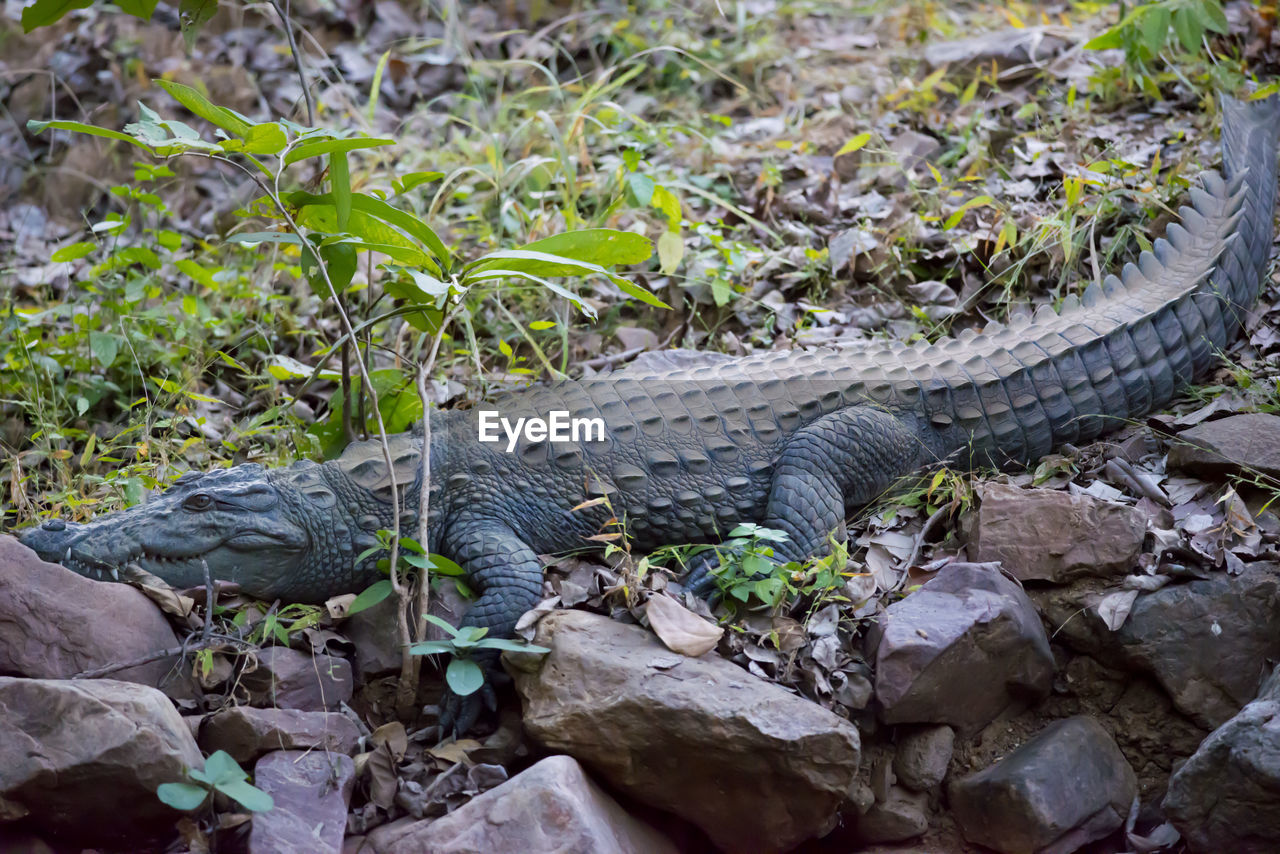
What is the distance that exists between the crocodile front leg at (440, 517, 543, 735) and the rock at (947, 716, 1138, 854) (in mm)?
1394

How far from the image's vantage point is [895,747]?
2984 mm

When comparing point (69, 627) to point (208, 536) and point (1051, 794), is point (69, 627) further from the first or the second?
point (1051, 794)

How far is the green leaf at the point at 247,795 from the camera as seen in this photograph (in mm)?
2396

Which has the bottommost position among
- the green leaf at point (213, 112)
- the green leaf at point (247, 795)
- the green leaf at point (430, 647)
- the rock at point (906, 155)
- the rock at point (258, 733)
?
the rock at point (258, 733)

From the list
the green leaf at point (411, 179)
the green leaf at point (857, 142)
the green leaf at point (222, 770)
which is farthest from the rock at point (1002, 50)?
the green leaf at point (222, 770)

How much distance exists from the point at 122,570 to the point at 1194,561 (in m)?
3.24

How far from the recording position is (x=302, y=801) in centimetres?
261

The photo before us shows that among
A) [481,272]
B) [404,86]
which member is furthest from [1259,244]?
[404,86]


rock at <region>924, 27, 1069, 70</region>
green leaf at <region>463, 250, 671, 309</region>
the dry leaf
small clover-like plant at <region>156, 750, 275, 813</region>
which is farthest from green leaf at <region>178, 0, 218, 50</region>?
rock at <region>924, 27, 1069, 70</region>

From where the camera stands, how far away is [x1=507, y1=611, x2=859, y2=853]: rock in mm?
2621

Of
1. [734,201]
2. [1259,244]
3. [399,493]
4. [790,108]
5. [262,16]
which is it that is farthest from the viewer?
[262,16]

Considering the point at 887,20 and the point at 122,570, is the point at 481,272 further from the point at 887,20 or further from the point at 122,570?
the point at 887,20

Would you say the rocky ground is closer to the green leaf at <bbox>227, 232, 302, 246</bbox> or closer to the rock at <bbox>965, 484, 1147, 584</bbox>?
the rock at <bbox>965, 484, 1147, 584</bbox>

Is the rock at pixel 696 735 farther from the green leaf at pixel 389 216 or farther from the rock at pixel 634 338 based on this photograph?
the rock at pixel 634 338
